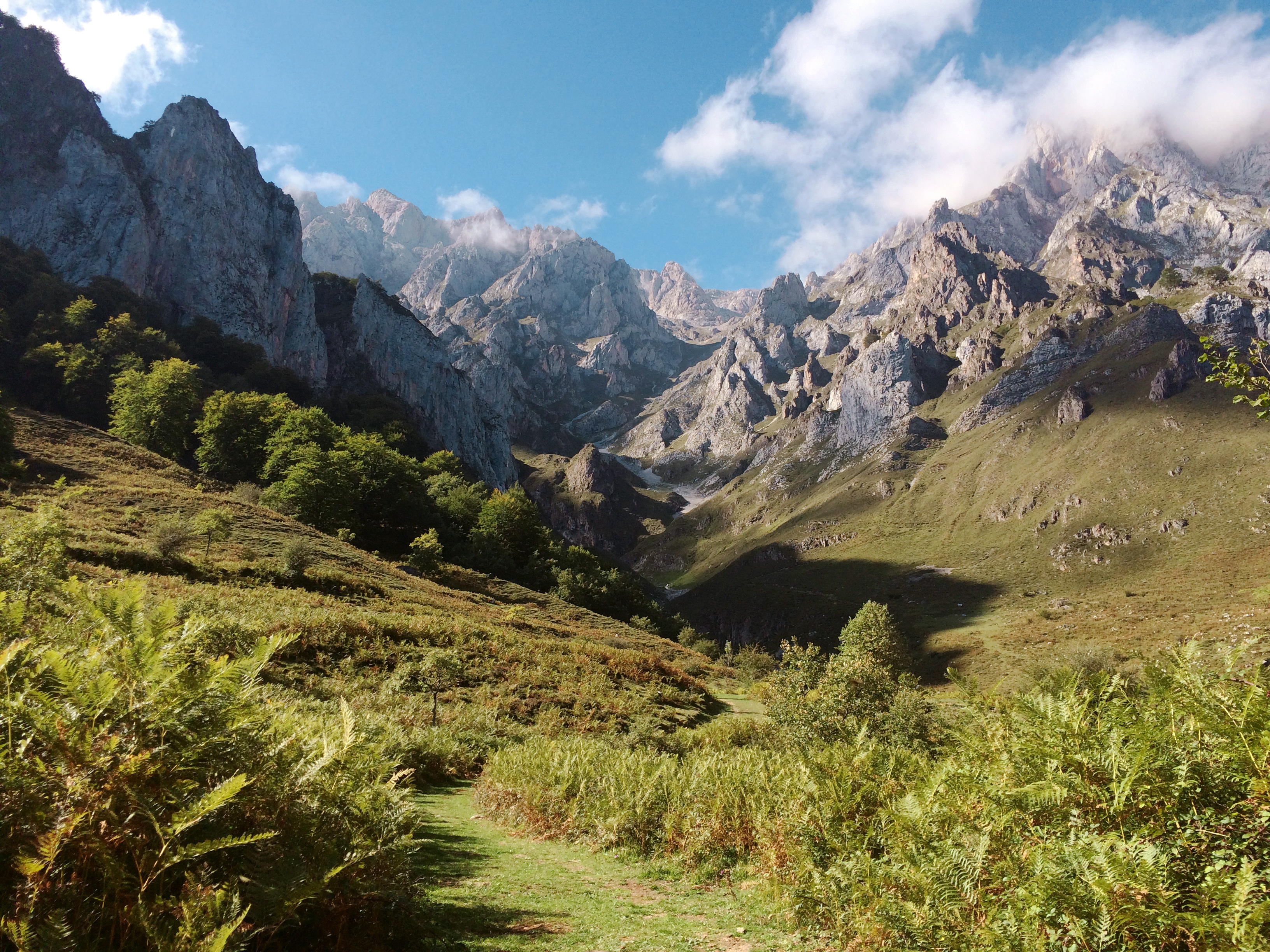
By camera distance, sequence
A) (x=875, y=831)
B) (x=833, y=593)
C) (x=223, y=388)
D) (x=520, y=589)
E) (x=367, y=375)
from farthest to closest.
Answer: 1. (x=833, y=593)
2. (x=367, y=375)
3. (x=223, y=388)
4. (x=520, y=589)
5. (x=875, y=831)

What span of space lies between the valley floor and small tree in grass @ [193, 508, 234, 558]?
1127 inches

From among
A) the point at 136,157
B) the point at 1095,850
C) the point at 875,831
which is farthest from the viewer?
the point at 136,157

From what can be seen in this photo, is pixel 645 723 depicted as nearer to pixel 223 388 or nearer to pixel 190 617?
pixel 190 617

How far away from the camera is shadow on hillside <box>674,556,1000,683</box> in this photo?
127 metres

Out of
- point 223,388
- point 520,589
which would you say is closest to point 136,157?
point 223,388

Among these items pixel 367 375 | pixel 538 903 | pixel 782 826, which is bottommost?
pixel 538 903

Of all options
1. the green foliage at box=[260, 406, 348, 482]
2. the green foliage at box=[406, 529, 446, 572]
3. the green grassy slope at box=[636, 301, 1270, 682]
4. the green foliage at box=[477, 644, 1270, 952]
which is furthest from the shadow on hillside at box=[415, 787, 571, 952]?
the green grassy slope at box=[636, 301, 1270, 682]

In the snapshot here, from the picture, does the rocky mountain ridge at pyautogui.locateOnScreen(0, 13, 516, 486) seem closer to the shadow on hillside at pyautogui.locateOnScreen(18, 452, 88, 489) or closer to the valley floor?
the shadow on hillside at pyautogui.locateOnScreen(18, 452, 88, 489)

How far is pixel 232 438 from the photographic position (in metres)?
63.0

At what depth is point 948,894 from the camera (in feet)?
12.7

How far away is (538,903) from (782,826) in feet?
10.6

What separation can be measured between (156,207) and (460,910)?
5803 inches

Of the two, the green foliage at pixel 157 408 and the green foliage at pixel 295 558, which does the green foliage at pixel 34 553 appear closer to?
the green foliage at pixel 295 558

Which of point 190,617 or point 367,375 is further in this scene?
point 367,375
